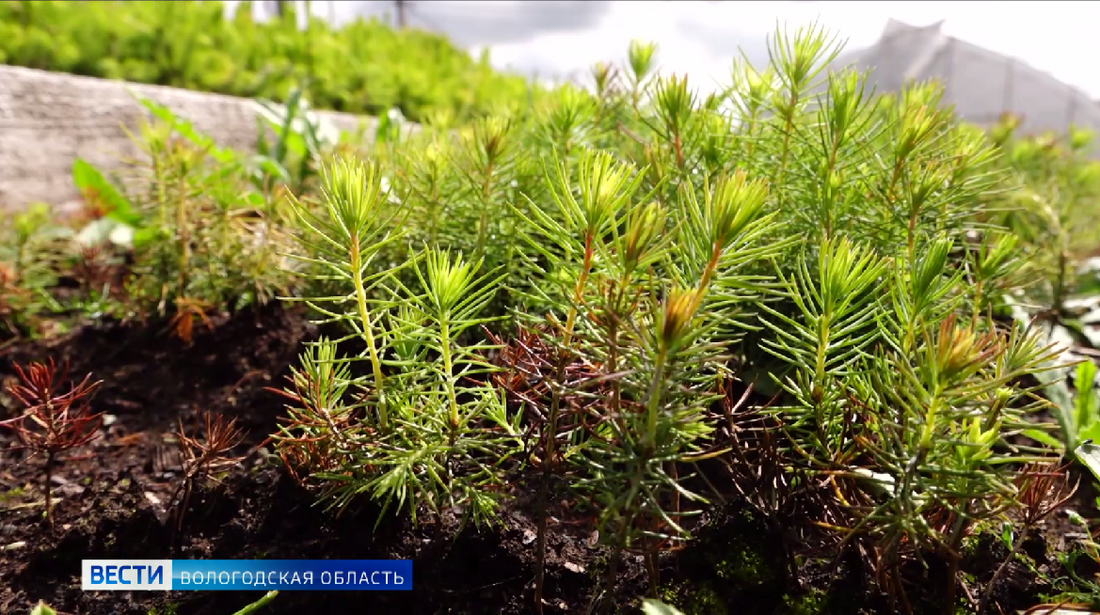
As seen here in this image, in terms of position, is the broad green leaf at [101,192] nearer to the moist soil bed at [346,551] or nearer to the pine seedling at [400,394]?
the moist soil bed at [346,551]

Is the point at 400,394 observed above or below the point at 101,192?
below

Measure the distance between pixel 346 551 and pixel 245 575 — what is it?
156 mm

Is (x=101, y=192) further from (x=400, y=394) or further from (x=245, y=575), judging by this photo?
(x=400, y=394)

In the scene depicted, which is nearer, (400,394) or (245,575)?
(400,394)

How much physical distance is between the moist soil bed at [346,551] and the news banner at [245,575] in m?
0.01

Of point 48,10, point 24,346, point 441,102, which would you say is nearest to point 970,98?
point 441,102

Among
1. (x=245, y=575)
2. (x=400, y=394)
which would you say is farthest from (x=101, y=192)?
(x=400, y=394)

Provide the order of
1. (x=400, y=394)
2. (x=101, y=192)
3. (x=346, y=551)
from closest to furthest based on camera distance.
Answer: (x=400, y=394) < (x=346, y=551) < (x=101, y=192)

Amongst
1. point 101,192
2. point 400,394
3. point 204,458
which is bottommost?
point 204,458

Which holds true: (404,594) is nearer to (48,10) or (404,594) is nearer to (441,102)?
(48,10)

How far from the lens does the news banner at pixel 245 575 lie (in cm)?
98

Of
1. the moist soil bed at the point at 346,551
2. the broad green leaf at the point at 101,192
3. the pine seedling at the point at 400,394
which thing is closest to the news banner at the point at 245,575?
the moist soil bed at the point at 346,551

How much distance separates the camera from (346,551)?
1.02m

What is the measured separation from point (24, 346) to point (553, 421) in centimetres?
182
